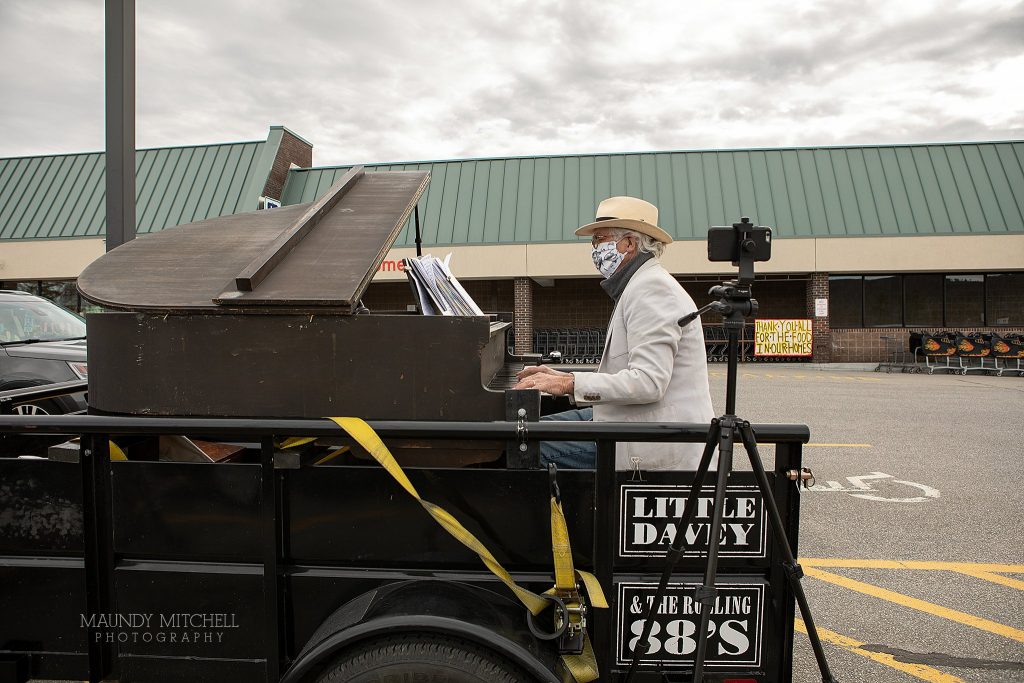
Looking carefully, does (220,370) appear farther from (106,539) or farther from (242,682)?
(242,682)

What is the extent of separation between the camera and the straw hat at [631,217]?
2.81 m

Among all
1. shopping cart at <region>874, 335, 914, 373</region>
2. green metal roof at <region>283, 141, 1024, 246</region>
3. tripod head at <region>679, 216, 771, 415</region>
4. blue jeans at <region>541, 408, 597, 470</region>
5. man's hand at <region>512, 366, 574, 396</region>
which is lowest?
shopping cart at <region>874, 335, 914, 373</region>

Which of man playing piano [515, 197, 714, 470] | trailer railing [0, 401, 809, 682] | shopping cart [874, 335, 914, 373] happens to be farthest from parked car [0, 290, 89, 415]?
shopping cart [874, 335, 914, 373]

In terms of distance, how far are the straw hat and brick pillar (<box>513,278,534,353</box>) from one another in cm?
2058

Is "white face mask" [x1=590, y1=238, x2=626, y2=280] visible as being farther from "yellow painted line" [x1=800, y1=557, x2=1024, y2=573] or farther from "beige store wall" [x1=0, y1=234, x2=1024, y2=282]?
"beige store wall" [x1=0, y1=234, x2=1024, y2=282]

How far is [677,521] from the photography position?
1.92 m

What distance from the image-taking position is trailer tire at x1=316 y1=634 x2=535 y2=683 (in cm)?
177

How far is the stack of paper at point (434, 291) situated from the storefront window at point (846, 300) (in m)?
23.9

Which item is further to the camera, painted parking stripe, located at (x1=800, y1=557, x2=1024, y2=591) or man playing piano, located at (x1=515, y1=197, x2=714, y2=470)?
painted parking stripe, located at (x1=800, y1=557, x2=1024, y2=591)

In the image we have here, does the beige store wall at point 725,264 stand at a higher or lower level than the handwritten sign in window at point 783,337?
higher

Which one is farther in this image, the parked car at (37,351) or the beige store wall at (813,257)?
the beige store wall at (813,257)

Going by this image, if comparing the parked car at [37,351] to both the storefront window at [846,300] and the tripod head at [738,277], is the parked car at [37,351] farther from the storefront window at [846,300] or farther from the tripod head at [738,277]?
the storefront window at [846,300]

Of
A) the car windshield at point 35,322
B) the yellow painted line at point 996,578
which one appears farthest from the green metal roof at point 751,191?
the yellow painted line at point 996,578

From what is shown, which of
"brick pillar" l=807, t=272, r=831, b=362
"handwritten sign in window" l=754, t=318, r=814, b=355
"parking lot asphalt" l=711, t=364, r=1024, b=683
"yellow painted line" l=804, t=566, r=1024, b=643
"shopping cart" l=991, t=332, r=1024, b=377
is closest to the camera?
"parking lot asphalt" l=711, t=364, r=1024, b=683
